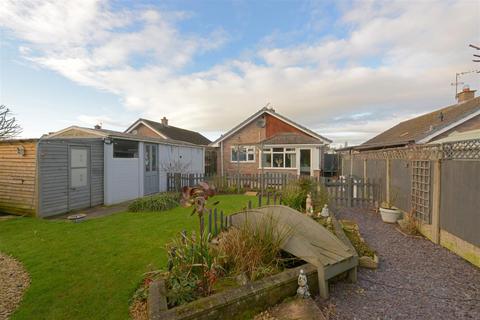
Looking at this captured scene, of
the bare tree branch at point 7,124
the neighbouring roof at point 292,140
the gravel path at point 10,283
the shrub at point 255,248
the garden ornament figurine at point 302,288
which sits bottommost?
the gravel path at point 10,283

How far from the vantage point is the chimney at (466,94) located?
15781 millimetres

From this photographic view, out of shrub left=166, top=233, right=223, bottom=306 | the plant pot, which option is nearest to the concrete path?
shrub left=166, top=233, right=223, bottom=306

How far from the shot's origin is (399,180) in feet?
23.5

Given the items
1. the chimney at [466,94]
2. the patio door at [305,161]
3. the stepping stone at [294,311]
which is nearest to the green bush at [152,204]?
the stepping stone at [294,311]

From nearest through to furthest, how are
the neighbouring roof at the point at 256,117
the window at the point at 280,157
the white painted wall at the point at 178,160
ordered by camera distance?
1. the white painted wall at the point at 178,160
2. the window at the point at 280,157
3. the neighbouring roof at the point at 256,117

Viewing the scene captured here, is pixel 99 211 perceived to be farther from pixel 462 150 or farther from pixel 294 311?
pixel 462 150

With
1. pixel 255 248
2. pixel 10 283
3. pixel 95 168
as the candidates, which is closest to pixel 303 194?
pixel 255 248

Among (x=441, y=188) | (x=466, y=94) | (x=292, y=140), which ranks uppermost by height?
(x=466, y=94)

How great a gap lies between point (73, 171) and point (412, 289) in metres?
10.7

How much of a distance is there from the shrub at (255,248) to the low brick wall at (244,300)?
28cm

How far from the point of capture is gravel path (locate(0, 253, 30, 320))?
3.22 meters

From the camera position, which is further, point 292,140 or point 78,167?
point 292,140

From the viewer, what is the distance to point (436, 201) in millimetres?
5102

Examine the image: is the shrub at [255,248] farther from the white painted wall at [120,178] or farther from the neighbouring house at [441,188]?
the white painted wall at [120,178]
